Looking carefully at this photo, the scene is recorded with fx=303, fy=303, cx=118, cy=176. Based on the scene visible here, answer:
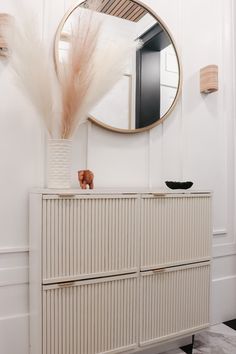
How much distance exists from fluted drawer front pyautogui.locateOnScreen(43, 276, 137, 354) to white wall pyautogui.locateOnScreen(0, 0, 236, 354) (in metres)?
0.31

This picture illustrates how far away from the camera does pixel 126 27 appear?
2.01 m

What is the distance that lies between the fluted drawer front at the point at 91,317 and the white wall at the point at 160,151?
1.02ft

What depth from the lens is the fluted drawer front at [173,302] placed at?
1750 millimetres

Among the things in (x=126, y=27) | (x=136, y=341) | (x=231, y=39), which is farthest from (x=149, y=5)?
(x=136, y=341)

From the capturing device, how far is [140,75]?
81.4 inches

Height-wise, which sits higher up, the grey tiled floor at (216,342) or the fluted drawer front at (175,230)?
the fluted drawer front at (175,230)

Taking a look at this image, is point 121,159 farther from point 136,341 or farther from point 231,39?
point 231,39

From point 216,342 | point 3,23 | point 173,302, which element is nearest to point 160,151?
point 173,302

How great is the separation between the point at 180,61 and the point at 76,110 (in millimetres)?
1036

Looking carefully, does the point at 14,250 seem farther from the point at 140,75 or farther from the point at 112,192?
the point at 140,75

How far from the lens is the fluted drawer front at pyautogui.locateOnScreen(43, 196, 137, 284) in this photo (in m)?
1.49

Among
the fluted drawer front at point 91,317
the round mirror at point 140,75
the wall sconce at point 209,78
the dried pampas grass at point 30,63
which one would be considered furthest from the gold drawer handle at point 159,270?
the wall sconce at point 209,78

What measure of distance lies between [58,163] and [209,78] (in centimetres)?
133

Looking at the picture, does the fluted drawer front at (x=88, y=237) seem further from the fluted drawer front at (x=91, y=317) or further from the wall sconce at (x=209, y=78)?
the wall sconce at (x=209, y=78)
